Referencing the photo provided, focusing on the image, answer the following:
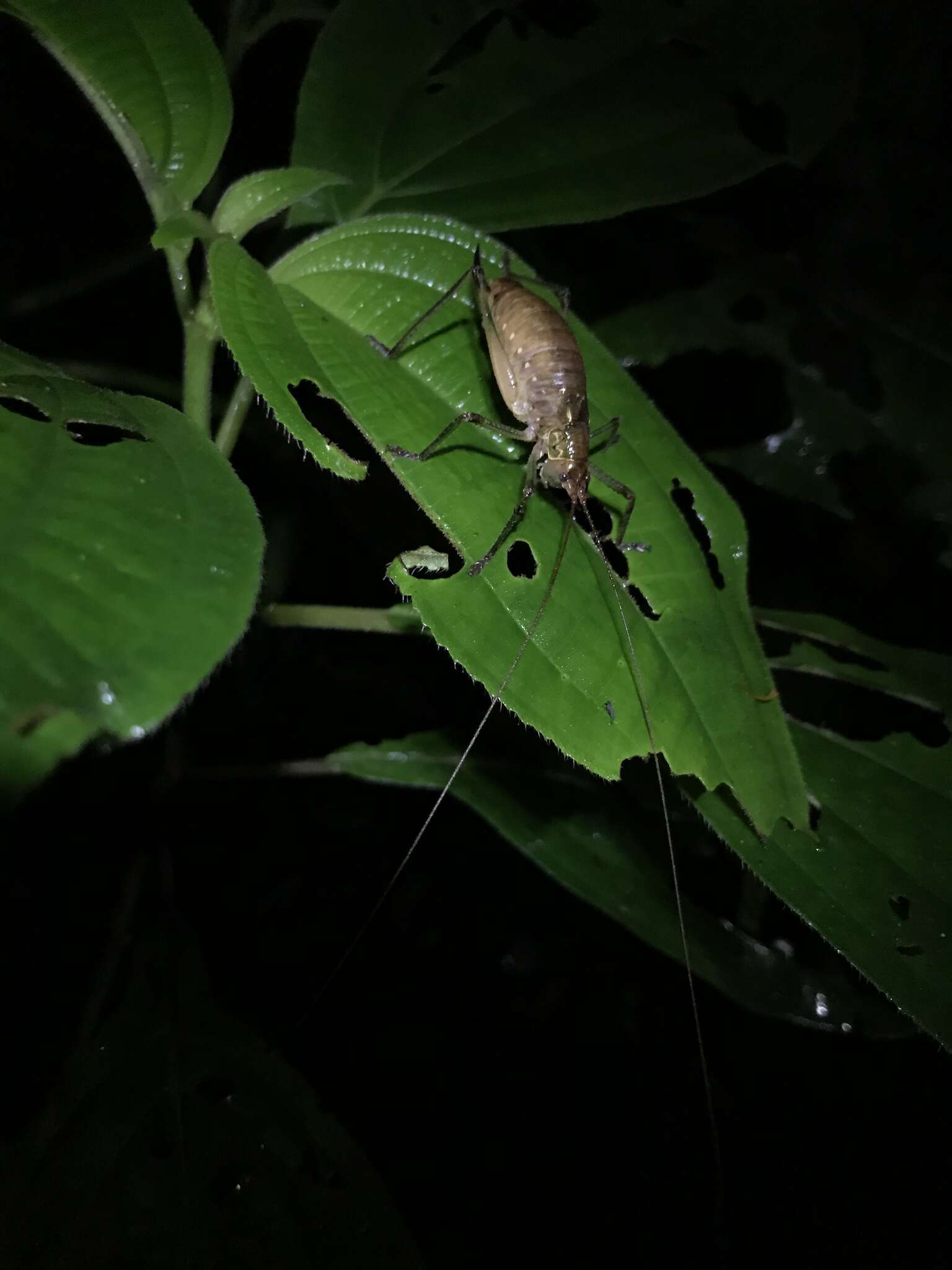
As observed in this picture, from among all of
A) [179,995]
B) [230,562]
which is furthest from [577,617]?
[179,995]

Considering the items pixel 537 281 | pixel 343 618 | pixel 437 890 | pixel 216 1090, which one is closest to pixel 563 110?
pixel 537 281

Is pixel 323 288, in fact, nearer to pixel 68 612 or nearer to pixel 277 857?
pixel 68 612

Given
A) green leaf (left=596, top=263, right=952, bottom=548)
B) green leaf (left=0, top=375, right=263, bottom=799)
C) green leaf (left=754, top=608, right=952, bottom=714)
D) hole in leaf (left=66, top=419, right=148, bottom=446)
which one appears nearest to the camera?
green leaf (left=0, top=375, right=263, bottom=799)

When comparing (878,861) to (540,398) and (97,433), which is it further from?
(97,433)

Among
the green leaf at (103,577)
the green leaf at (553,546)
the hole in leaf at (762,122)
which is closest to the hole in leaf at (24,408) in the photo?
the green leaf at (103,577)

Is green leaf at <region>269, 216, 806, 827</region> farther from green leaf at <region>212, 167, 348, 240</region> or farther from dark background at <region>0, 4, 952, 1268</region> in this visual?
dark background at <region>0, 4, 952, 1268</region>

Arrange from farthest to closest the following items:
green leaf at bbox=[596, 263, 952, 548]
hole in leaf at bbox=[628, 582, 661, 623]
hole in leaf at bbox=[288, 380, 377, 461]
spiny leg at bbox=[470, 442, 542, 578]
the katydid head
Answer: green leaf at bbox=[596, 263, 952, 548] < hole in leaf at bbox=[288, 380, 377, 461] < the katydid head < hole in leaf at bbox=[628, 582, 661, 623] < spiny leg at bbox=[470, 442, 542, 578]

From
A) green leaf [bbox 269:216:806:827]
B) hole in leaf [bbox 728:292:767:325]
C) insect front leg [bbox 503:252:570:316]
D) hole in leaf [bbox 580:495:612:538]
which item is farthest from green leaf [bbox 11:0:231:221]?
hole in leaf [bbox 728:292:767:325]
